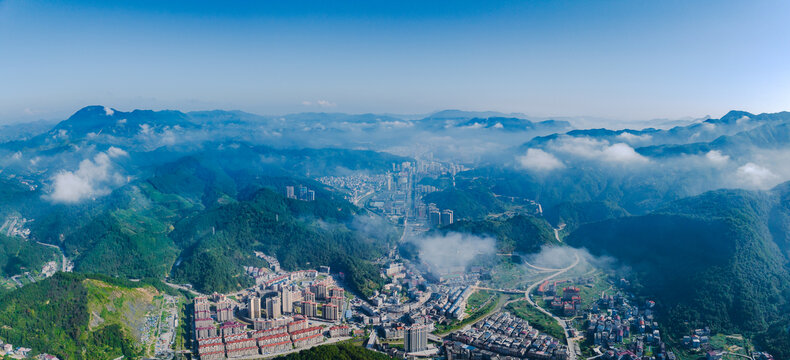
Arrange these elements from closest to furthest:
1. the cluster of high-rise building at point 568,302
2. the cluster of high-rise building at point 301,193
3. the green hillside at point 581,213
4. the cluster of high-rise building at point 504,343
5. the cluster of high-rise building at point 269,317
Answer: the cluster of high-rise building at point 504,343
the cluster of high-rise building at point 269,317
the cluster of high-rise building at point 568,302
the green hillside at point 581,213
the cluster of high-rise building at point 301,193

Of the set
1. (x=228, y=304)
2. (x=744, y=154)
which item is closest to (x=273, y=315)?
(x=228, y=304)

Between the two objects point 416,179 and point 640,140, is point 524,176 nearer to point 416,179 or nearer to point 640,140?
point 416,179

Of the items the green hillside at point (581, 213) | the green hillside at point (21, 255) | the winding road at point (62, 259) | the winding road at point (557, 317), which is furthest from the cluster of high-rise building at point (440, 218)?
the green hillside at point (21, 255)

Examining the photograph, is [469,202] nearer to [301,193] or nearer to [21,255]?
[301,193]

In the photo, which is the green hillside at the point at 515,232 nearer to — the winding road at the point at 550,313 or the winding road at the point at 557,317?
the winding road at the point at 550,313

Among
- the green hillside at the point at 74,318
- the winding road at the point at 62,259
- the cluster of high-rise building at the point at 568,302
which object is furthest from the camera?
the winding road at the point at 62,259

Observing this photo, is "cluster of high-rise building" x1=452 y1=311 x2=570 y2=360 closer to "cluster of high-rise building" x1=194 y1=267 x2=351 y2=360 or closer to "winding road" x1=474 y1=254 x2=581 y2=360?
"winding road" x1=474 y1=254 x2=581 y2=360

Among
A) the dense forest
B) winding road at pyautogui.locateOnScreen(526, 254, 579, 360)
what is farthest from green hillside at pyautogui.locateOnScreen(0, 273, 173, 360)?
the dense forest

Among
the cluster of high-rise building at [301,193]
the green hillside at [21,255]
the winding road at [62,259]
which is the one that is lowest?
the winding road at [62,259]

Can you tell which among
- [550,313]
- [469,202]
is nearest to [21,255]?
[550,313]
